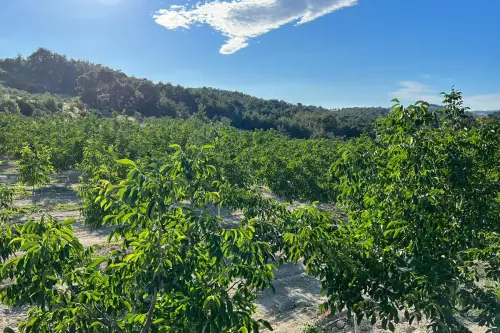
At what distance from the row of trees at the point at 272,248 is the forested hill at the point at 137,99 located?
71332 mm

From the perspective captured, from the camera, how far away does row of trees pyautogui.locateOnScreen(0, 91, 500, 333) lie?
3.69 meters

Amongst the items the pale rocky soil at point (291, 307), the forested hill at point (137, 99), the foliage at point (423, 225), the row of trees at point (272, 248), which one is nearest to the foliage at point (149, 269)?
the row of trees at point (272, 248)

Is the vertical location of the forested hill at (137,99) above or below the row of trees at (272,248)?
above

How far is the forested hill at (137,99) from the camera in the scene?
84.2 m

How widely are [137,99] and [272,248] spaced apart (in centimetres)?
8886

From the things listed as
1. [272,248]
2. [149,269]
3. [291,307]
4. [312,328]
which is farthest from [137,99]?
[149,269]

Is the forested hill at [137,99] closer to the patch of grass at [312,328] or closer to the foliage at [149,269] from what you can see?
the patch of grass at [312,328]

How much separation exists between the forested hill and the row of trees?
71.3 m

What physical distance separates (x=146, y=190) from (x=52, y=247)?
3.95ft

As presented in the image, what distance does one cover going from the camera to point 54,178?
1267 inches

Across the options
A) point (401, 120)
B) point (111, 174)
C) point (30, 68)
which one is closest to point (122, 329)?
point (401, 120)

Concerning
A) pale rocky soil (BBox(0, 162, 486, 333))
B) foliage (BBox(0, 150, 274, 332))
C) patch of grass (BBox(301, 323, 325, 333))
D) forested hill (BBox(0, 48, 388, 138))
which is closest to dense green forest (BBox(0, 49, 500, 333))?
foliage (BBox(0, 150, 274, 332))

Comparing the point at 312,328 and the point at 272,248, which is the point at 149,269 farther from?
the point at 312,328

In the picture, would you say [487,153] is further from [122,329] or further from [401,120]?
[122,329]
